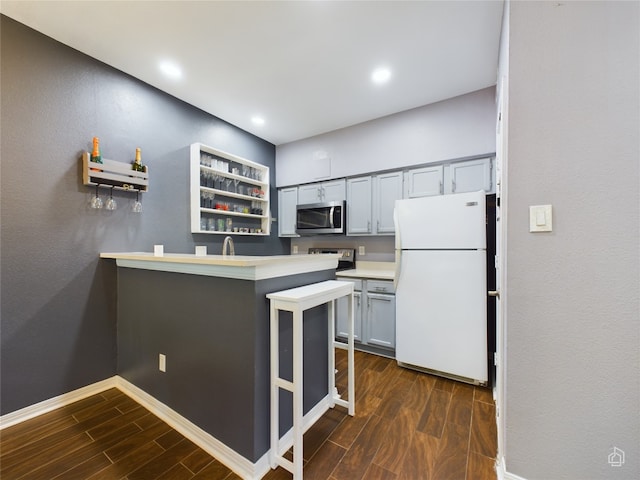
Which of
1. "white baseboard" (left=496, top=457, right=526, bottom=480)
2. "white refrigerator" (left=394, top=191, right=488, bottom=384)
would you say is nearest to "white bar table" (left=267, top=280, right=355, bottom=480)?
"white baseboard" (left=496, top=457, right=526, bottom=480)

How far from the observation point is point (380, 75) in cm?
242

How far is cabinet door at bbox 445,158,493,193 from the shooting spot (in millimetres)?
2635

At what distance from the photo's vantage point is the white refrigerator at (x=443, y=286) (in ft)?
7.30

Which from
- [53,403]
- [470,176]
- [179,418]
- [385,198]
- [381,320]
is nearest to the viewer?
[179,418]

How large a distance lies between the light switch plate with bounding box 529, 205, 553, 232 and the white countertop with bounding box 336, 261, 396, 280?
1.83 m

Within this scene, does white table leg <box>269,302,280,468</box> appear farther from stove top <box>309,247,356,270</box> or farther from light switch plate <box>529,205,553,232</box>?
stove top <box>309,247,356,270</box>

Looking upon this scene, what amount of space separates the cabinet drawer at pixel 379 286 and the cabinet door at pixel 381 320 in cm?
5

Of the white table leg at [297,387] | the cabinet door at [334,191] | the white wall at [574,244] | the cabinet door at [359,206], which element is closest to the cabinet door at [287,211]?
the cabinet door at [334,191]

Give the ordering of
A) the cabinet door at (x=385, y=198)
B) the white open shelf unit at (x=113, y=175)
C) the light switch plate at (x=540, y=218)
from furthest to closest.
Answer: the cabinet door at (x=385, y=198), the white open shelf unit at (x=113, y=175), the light switch plate at (x=540, y=218)

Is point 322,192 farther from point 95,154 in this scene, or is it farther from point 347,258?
point 95,154

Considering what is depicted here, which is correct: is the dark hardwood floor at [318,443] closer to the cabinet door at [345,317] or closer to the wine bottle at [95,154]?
the cabinet door at [345,317]

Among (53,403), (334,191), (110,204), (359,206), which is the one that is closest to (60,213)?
(110,204)

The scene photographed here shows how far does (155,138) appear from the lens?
2.60 metres

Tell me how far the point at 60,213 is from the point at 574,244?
10.9 ft
